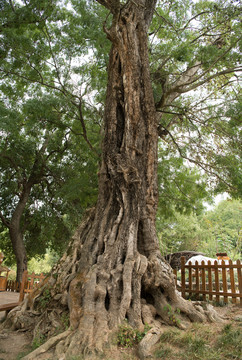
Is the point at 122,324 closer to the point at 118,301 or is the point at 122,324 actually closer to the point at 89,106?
the point at 118,301

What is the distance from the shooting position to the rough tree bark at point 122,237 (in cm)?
449

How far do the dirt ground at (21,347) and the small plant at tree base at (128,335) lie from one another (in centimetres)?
12

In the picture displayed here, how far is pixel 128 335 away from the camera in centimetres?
413

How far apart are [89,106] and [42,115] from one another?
5.88ft

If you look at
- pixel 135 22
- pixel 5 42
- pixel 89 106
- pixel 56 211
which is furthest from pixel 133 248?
pixel 56 211

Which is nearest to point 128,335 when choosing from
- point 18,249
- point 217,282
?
point 217,282

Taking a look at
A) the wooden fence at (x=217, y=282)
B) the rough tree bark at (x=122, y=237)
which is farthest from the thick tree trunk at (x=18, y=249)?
the wooden fence at (x=217, y=282)

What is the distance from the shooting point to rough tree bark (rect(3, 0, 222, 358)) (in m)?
4.49

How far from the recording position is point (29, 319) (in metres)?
5.55

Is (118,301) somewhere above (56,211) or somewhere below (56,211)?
below

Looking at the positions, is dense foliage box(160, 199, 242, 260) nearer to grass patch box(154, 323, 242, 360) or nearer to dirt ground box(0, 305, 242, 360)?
dirt ground box(0, 305, 242, 360)

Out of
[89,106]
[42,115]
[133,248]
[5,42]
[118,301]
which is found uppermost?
[5,42]

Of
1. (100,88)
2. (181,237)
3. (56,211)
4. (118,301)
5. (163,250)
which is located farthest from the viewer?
(181,237)

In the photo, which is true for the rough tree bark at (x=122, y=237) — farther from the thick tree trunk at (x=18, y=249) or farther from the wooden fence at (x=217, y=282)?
the thick tree trunk at (x=18, y=249)
